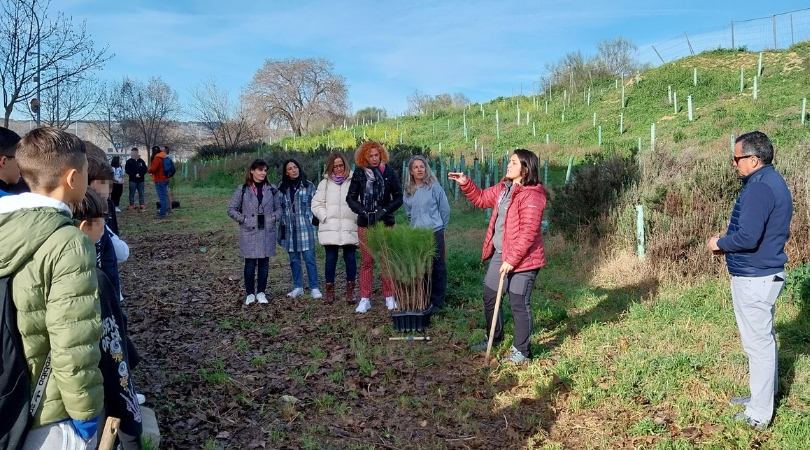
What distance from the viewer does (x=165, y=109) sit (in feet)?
131

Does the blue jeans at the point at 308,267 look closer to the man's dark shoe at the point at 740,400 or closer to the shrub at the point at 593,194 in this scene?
the shrub at the point at 593,194

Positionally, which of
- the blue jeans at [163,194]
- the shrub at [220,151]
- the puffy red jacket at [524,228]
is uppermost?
the shrub at [220,151]

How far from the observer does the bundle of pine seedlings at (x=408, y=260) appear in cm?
585

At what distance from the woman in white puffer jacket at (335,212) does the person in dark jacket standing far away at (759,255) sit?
161 inches

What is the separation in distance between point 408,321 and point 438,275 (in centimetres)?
93

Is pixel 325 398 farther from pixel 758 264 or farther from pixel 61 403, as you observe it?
pixel 758 264

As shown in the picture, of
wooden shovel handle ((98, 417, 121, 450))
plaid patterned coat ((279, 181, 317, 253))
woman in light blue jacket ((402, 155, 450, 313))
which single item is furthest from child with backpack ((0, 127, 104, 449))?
plaid patterned coat ((279, 181, 317, 253))

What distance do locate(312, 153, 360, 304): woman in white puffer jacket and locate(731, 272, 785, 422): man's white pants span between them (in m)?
4.22

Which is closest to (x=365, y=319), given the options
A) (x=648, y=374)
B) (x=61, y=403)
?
(x=648, y=374)

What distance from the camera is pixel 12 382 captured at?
1852 mm

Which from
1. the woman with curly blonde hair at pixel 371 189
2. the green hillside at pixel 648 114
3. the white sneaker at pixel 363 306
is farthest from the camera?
the green hillside at pixel 648 114

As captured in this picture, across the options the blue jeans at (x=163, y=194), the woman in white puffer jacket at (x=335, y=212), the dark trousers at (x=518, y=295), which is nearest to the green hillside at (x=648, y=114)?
the woman in white puffer jacket at (x=335, y=212)

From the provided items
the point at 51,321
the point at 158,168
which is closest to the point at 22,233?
the point at 51,321

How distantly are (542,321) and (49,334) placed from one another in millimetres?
4943
